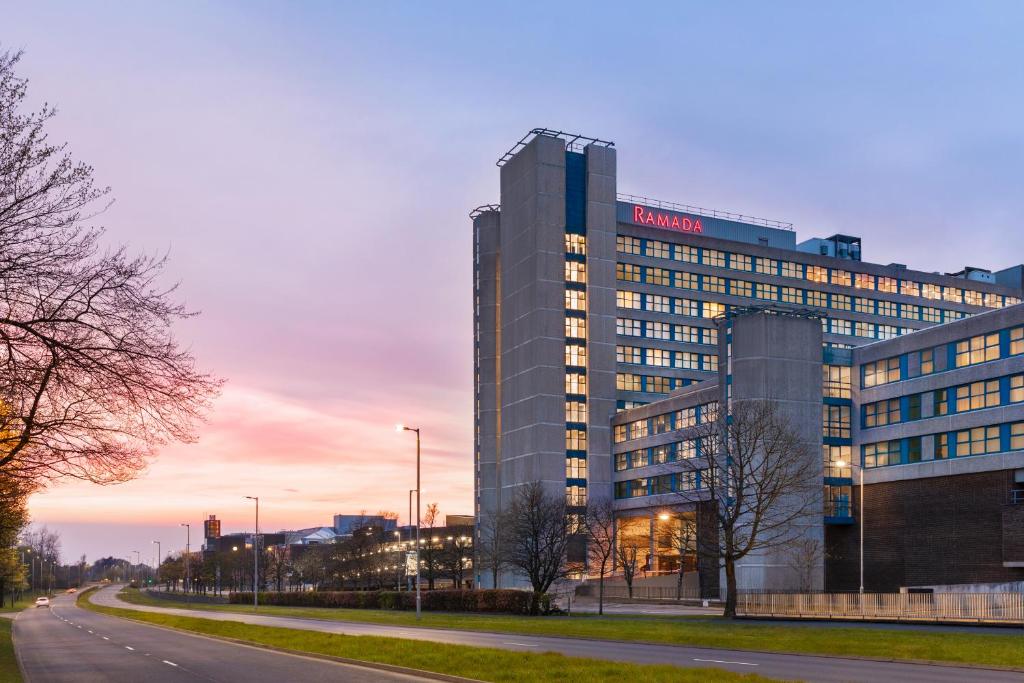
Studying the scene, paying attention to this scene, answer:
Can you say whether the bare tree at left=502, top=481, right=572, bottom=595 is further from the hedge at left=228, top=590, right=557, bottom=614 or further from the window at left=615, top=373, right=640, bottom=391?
the window at left=615, top=373, right=640, bottom=391

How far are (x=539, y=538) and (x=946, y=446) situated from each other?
3304 cm

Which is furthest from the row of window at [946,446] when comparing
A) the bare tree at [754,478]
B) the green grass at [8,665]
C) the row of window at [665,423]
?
the green grass at [8,665]

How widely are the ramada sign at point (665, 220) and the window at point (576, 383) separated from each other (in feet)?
74.0

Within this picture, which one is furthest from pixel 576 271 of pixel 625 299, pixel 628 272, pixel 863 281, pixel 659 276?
pixel 863 281

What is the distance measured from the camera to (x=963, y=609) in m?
48.9

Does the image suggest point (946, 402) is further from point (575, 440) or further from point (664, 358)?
point (664, 358)

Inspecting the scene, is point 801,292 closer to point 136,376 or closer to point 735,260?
point 735,260

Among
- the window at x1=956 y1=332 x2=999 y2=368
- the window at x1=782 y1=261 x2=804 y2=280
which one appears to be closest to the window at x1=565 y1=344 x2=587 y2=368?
the window at x1=782 y1=261 x2=804 y2=280

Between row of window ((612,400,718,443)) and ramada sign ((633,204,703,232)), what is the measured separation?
93.0 feet

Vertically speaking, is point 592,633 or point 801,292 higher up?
point 801,292

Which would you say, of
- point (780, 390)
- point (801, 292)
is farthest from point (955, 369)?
point (801, 292)

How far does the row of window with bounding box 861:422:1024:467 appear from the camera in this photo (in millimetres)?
71250

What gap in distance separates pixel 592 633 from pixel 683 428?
181ft

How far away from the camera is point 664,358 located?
416 feet
